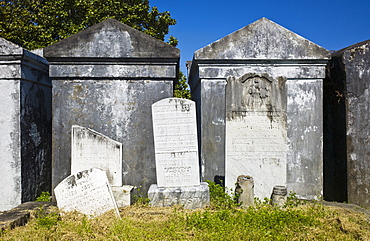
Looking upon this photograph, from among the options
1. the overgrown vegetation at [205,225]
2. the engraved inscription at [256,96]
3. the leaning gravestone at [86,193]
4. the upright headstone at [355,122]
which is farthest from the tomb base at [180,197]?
the upright headstone at [355,122]

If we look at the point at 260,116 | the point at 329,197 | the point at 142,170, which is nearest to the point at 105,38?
the point at 142,170

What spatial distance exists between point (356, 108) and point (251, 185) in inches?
92.8

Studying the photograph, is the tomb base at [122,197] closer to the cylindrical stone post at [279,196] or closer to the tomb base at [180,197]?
the tomb base at [180,197]

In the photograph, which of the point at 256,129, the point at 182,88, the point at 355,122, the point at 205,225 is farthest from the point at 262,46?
the point at 182,88

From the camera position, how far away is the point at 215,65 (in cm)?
561

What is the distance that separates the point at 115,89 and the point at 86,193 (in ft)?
6.12

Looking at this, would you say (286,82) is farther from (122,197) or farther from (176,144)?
(122,197)

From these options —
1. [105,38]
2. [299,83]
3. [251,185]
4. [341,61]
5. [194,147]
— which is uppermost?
[105,38]

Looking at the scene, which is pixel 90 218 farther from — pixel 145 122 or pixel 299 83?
pixel 299 83

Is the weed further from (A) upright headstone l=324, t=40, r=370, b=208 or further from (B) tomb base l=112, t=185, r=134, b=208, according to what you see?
(A) upright headstone l=324, t=40, r=370, b=208

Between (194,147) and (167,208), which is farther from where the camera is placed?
(194,147)

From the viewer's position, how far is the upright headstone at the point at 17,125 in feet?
16.3

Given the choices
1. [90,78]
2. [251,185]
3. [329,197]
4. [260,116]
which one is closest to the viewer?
[251,185]

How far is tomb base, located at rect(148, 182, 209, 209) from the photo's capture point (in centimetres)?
450
